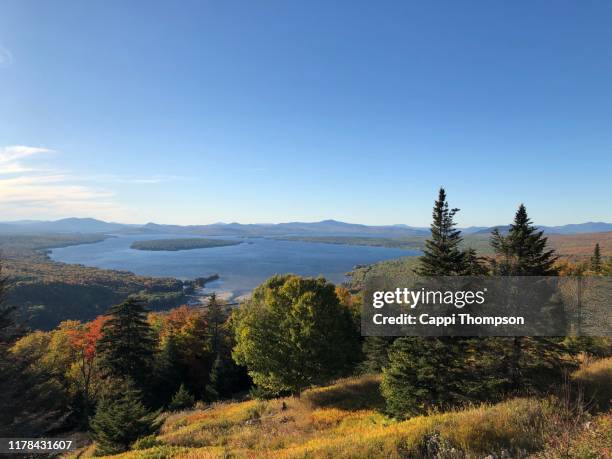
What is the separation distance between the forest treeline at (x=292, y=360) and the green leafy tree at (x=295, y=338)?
8 centimetres

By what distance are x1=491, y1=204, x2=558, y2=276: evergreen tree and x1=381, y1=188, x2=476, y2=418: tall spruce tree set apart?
13.6 feet

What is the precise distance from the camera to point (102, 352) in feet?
121

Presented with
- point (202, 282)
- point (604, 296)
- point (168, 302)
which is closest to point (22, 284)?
point (168, 302)

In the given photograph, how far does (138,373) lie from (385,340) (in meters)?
27.3

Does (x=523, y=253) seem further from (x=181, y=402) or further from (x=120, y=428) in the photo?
(x=181, y=402)

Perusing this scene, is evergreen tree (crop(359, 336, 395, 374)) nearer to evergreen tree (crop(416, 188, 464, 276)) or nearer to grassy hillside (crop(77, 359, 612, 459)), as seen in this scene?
grassy hillside (crop(77, 359, 612, 459))

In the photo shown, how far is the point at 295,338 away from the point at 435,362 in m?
10.1

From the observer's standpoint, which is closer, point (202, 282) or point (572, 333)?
point (572, 333)

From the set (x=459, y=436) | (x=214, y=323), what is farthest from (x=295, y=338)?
(x=214, y=323)

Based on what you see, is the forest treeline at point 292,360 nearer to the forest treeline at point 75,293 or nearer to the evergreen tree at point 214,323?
the evergreen tree at point 214,323

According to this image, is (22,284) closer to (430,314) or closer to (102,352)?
(102,352)

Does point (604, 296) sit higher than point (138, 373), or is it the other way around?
Result: point (604, 296)

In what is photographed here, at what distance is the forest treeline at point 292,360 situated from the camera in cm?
1532

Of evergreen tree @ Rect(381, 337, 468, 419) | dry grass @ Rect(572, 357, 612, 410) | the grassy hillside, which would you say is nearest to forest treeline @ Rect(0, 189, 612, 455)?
evergreen tree @ Rect(381, 337, 468, 419)
